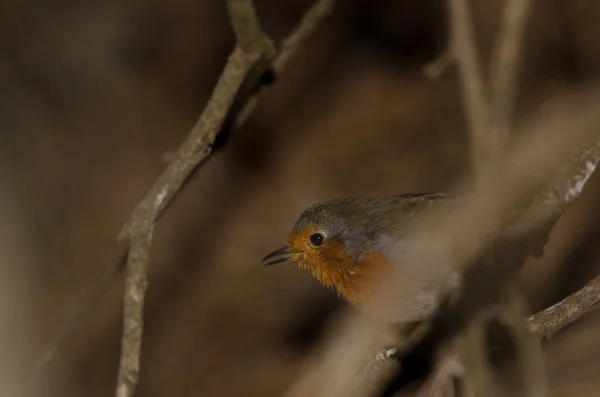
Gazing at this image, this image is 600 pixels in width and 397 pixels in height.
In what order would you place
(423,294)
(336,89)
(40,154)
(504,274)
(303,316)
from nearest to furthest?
1. (504,274)
2. (423,294)
3. (303,316)
4. (40,154)
5. (336,89)

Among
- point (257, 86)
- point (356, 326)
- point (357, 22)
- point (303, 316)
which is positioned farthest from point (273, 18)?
point (356, 326)

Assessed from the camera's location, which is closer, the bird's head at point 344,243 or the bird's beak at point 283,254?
the bird's head at point 344,243

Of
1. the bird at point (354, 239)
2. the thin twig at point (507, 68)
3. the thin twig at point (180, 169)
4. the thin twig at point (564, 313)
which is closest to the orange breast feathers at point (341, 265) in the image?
the bird at point (354, 239)

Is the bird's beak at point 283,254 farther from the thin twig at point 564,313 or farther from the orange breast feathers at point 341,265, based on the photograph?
the thin twig at point 564,313

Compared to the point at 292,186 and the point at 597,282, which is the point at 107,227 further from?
the point at 597,282

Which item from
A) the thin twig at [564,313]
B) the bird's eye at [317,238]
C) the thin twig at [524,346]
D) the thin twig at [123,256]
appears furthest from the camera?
the bird's eye at [317,238]

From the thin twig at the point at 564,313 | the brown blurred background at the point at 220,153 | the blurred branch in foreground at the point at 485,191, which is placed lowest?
the blurred branch in foreground at the point at 485,191

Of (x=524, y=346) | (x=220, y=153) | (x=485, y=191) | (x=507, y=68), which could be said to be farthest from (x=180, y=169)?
(x=220, y=153)

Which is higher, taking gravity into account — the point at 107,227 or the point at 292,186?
the point at 292,186
